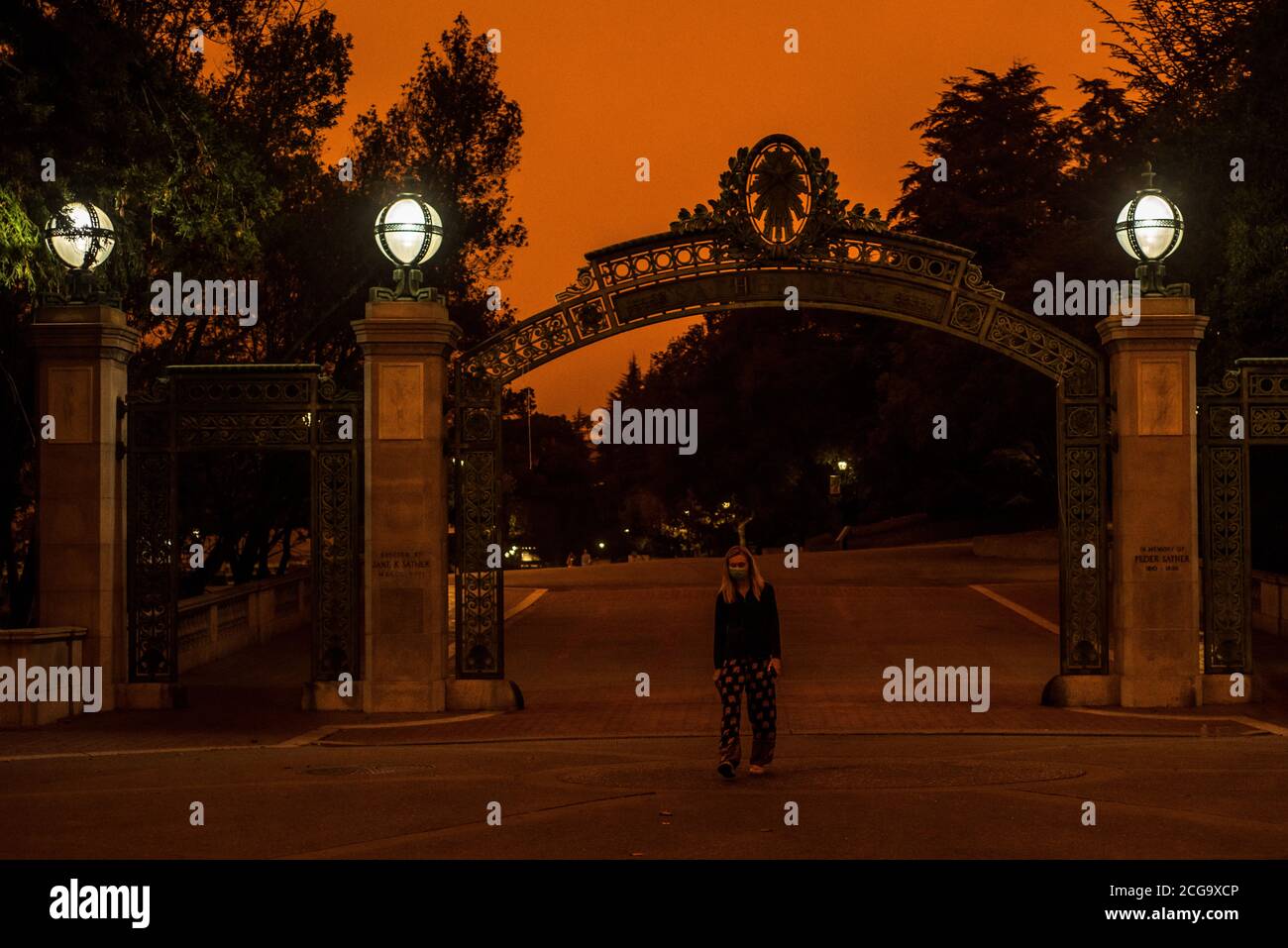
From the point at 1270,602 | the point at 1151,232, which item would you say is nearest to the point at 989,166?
the point at 1270,602

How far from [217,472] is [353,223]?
4.77 m

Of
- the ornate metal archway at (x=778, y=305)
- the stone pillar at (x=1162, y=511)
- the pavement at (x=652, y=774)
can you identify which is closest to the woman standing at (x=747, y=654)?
the pavement at (x=652, y=774)

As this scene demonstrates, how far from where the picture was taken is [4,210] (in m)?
15.0

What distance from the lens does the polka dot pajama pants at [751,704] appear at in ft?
36.2

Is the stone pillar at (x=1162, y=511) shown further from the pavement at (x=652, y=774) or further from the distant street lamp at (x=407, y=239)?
the distant street lamp at (x=407, y=239)

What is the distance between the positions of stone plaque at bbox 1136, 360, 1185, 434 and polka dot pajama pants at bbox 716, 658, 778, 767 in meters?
6.57

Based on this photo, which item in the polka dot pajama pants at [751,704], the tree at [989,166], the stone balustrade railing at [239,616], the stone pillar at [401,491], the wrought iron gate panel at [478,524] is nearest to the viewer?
the polka dot pajama pants at [751,704]

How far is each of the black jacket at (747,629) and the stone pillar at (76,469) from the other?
7736 mm

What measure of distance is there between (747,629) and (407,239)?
265 inches

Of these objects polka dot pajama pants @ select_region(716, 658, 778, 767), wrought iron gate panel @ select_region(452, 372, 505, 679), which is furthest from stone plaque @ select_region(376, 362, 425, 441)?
polka dot pajama pants @ select_region(716, 658, 778, 767)

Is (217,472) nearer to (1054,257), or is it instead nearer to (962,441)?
(1054,257)

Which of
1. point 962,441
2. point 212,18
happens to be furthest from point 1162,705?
point 962,441

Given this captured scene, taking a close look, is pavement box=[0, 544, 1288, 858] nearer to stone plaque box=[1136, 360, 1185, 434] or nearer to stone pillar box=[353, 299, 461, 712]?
stone pillar box=[353, 299, 461, 712]

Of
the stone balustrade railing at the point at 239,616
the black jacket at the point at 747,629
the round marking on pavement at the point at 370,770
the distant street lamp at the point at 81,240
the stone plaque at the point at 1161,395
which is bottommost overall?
the round marking on pavement at the point at 370,770
